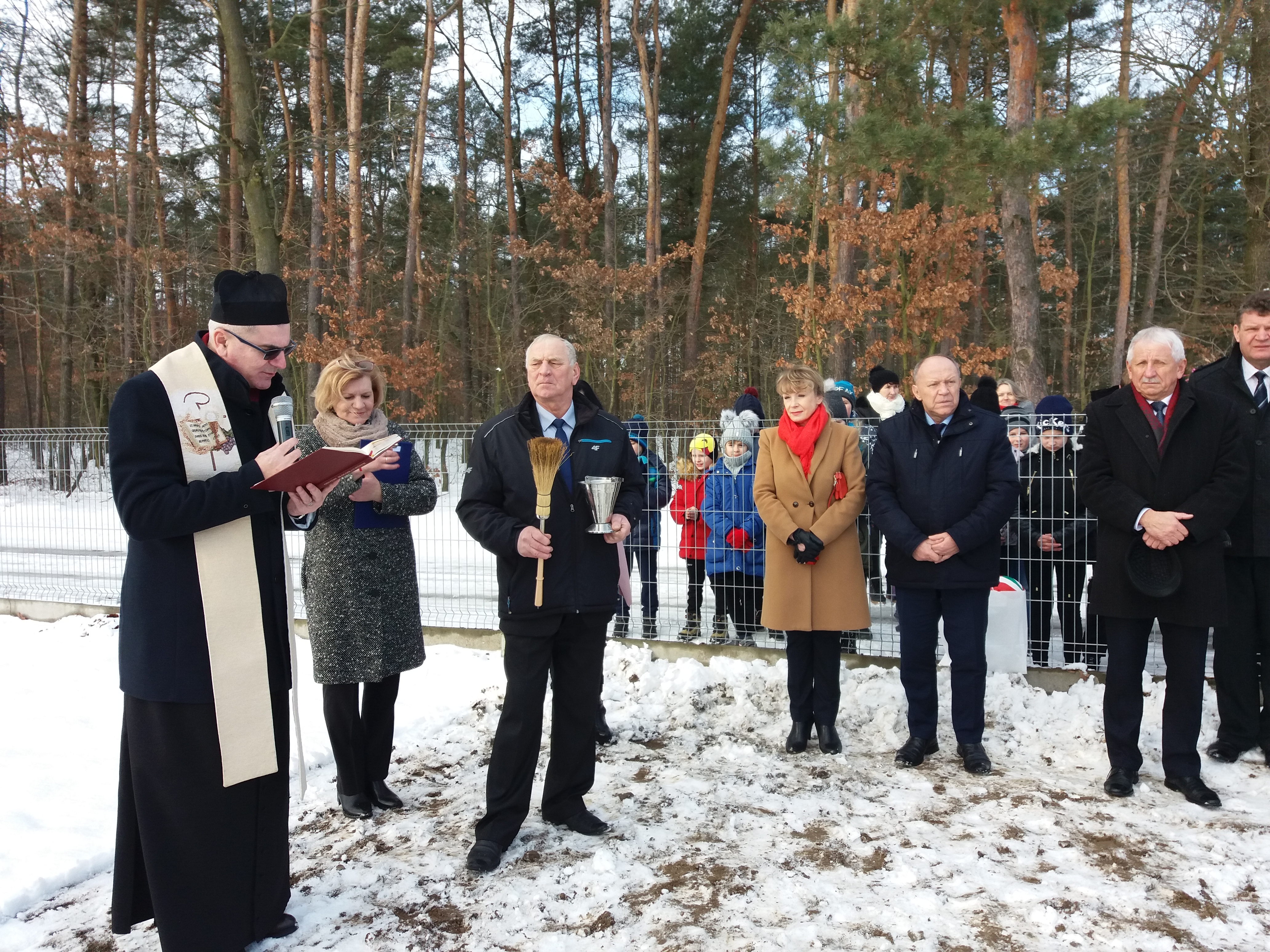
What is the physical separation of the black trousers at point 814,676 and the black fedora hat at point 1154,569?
1498mm

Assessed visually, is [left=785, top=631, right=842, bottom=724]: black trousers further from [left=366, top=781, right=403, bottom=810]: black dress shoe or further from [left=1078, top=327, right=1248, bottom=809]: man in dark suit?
[left=366, top=781, right=403, bottom=810]: black dress shoe

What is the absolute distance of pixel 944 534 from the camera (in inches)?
184

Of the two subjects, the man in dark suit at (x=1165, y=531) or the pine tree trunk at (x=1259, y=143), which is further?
the pine tree trunk at (x=1259, y=143)

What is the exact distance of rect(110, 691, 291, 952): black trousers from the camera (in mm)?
2885

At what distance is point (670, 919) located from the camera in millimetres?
3219

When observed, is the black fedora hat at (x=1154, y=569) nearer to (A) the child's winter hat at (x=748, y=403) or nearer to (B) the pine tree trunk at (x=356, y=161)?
(A) the child's winter hat at (x=748, y=403)

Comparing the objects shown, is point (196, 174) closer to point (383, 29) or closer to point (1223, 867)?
point (383, 29)

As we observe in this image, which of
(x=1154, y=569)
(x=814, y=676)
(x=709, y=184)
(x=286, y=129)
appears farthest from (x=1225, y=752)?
(x=286, y=129)

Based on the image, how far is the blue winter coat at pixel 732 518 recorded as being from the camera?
6.45 m

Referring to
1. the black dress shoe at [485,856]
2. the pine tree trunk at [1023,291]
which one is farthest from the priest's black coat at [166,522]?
the pine tree trunk at [1023,291]

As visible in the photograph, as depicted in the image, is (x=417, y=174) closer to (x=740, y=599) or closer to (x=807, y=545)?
(x=740, y=599)

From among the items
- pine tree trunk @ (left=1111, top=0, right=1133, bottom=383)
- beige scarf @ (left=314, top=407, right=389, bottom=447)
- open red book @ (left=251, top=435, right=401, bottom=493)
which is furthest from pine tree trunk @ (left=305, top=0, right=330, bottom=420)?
pine tree trunk @ (left=1111, top=0, right=1133, bottom=383)

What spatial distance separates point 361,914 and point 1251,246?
45.1ft

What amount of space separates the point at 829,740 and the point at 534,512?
2.28 meters
